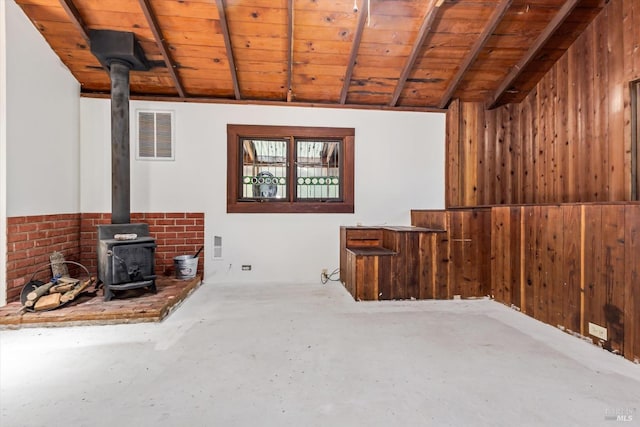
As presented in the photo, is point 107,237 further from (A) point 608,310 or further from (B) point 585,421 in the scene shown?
(A) point 608,310

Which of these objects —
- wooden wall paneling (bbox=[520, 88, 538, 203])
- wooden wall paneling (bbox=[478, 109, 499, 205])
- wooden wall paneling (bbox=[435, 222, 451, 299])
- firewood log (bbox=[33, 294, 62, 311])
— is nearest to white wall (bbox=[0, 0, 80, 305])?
firewood log (bbox=[33, 294, 62, 311])

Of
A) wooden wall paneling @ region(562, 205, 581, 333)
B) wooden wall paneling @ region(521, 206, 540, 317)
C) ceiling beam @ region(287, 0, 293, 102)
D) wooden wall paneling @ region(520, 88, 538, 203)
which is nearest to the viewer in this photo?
wooden wall paneling @ region(562, 205, 581, 333)

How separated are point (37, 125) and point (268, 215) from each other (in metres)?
2.74

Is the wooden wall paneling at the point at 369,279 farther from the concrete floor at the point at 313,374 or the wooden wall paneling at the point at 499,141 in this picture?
the wooden wall paneling at the point at 499,141

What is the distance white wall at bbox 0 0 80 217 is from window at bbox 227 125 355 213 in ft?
6.34

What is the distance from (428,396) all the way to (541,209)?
7.35 feet

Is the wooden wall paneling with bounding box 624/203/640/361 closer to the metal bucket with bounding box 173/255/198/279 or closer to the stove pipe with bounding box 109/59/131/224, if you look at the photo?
the metal bucket with bounding box 173/255/198/279

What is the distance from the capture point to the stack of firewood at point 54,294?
2775 mm

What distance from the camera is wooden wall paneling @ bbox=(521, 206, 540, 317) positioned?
301 centimetres

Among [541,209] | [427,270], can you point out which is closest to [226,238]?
[427,270]

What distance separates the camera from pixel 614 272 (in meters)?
2.27

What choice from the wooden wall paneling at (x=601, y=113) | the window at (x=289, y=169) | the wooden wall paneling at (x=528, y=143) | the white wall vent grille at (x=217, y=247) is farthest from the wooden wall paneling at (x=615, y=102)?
the white wall vent grille at (x=217, y=247)

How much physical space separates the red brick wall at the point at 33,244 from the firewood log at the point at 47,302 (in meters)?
0.49

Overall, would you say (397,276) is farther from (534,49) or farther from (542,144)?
(534,49)
